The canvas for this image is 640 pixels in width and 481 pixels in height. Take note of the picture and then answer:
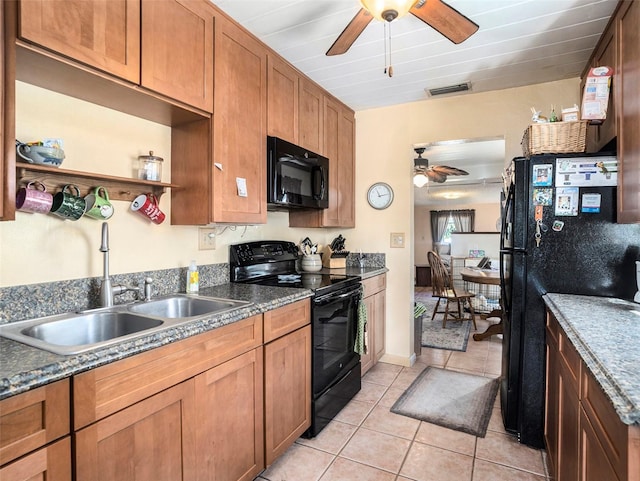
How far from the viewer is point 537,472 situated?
181 cm

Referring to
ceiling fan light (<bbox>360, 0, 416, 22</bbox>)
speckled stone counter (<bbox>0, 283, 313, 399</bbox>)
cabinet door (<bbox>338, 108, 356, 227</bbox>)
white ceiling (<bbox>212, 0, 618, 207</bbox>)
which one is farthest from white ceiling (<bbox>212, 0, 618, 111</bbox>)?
speckled stone counter (<bbox>0, 283, 313, 399</bbox>)

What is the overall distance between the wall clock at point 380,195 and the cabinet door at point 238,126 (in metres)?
1.45

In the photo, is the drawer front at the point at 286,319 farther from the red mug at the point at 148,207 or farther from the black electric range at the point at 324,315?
the red mug at the point at 148,207

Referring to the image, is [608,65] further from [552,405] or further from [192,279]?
[192,279]

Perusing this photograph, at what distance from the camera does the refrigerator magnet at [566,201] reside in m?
1.93

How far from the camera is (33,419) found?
868mm

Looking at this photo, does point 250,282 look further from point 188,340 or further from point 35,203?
point 35,203

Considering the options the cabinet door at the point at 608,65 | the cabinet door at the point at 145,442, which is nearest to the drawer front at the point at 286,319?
the cabinet door at the point at 145,442

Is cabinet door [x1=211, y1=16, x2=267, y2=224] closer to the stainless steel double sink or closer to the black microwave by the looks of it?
the black microwave

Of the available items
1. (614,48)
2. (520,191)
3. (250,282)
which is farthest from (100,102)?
(614,48)

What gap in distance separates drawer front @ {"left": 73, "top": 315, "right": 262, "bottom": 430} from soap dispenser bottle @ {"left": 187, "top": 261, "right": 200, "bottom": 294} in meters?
0.53

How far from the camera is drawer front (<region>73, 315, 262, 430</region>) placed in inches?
38.6

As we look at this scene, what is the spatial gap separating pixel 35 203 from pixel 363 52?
192cm

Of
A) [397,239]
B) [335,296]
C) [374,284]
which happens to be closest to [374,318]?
[374,284]
